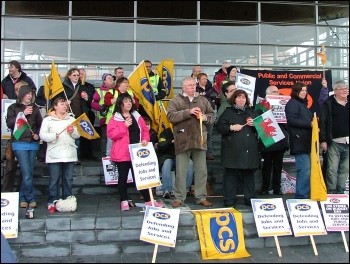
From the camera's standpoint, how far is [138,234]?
5633 millimetres

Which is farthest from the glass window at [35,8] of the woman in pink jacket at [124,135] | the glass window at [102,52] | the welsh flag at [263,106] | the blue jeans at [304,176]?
the blue jeans at [304,176]

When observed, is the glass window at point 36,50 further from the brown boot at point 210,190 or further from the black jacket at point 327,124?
the black jacket at point 327,124

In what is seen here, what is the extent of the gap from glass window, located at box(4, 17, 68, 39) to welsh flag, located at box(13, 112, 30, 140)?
6.07 m

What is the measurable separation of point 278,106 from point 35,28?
7269mm

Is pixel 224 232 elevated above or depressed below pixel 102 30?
below

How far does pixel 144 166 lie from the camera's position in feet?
19.8

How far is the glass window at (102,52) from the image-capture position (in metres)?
11.9

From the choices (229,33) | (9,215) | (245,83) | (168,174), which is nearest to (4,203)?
(9,215)

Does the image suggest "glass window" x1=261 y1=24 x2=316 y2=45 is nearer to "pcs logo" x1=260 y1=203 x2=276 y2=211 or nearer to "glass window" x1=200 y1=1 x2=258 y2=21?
"glass window" x1=200 y1=1 x2=258 y2=21

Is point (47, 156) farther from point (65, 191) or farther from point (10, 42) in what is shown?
point (10, 42)

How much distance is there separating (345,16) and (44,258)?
11390mm

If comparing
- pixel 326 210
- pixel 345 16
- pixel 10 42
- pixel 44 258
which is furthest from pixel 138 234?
pixel 345 16

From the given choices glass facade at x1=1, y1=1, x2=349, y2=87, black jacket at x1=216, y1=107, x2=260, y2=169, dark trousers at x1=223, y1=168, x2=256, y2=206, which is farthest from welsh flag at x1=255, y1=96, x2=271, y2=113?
glass facade at x1=1, y1=1, x2=349, y2=87

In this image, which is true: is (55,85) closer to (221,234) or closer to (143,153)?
(143,153)
